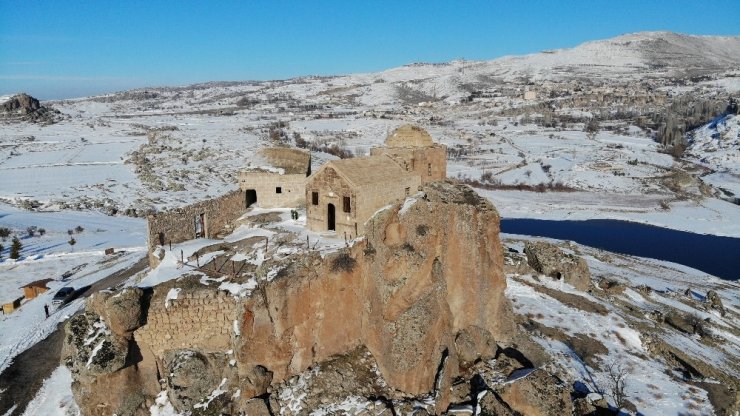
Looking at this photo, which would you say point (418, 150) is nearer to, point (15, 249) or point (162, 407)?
point (162, 407)

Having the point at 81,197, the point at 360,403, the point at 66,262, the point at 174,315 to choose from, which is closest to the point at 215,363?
the point at 174,315

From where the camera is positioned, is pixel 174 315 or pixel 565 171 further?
pixel 565 171

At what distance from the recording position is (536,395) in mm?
17203

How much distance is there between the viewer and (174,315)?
17.8 metres

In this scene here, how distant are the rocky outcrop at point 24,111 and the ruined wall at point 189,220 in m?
115

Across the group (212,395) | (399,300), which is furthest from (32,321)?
(399,300)

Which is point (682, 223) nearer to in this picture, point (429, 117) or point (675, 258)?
point (675, 258)

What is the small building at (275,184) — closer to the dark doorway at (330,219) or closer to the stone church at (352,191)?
the stone church at (352,191)

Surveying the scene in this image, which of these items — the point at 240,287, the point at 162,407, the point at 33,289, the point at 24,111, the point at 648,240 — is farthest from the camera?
the point at 24,111

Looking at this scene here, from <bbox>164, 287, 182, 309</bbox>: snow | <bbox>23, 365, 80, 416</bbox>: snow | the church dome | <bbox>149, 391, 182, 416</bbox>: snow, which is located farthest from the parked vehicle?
the church dome

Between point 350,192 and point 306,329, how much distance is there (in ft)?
21.3

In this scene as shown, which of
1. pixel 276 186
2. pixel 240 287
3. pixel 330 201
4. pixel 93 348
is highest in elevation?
pixel 330 201

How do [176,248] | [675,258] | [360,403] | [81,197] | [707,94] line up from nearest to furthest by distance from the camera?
[360,403] < [176,248] < [675,258] < [81,197] < [707,94]

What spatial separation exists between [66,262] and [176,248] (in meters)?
18.6
